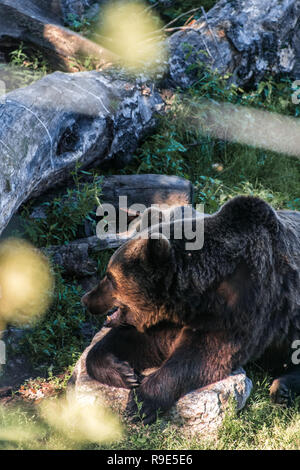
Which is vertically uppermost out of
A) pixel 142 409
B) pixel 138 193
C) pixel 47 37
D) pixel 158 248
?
pixel 47 37

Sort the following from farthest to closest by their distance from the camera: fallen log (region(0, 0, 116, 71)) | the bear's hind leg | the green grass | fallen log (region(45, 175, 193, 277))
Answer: fallen log (region(0, 0, 116, 71)), fallen log (region(45, 175, 193, 277)), the bear's hind leg, the green grass

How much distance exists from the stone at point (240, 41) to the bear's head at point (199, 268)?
3.69 metres

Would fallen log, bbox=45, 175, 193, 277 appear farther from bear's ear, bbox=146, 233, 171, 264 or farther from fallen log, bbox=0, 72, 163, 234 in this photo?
bear's ear, bbox=146, 233, 171, 264

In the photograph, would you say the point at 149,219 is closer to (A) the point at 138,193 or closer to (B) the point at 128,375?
(B) the point at 128,375

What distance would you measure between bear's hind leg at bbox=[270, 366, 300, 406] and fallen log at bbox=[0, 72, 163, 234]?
2.32 metres

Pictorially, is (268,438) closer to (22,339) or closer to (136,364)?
(136,364)


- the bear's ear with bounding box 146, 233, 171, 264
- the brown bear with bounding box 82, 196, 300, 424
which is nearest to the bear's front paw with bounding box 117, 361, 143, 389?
the brown bear with bounding box 82, 196, 300, 424

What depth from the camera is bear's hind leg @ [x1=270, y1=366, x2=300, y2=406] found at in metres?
3.82

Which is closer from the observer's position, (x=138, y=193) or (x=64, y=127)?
(x=64, y=127)

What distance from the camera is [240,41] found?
7.39 m

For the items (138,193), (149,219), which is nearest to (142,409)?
(149,219)

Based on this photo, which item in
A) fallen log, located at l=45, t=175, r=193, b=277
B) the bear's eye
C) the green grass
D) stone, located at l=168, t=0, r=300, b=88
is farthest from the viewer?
stone, located at l=168, t=0, r=300, b=88

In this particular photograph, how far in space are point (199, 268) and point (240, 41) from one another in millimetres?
4859

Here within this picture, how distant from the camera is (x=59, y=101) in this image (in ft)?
16.8
